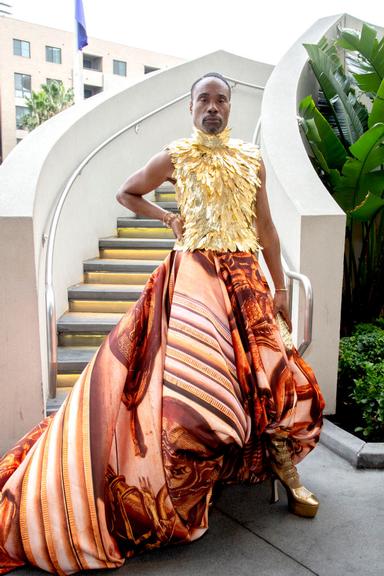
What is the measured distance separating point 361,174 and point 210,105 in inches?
93.1

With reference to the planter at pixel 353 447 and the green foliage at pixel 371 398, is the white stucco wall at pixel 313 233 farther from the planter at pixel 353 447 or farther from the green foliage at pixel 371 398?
the planter at pixel 353 447

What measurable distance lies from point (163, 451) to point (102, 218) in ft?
14.2

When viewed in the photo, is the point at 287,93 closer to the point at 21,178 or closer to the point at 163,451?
the point at 21,178

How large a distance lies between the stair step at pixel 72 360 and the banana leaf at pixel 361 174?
8.06ft

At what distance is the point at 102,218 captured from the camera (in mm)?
6238

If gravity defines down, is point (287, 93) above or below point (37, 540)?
above

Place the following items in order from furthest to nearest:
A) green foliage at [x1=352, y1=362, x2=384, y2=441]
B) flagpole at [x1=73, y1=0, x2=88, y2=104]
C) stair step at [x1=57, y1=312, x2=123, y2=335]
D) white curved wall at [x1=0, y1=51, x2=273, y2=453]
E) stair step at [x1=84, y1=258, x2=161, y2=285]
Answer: flagpole at [x1=73, y1=0, x2=88, y2=104] < stair step at [x1=84, y1=258, x2=161, y2=285] < stair step at [x1=57, y1=312, x2=123, y2=335] < green foliage at [x1=352, y1=362, x2=384, y2=441] < white curved wall at [x1=0, y1=51, x2=273, y2=453]

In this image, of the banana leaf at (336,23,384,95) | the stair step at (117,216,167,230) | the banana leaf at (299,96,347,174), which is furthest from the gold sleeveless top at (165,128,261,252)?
the stair step at (117,216,167,230)

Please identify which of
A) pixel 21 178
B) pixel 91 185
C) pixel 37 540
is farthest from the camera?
pixel 91 185

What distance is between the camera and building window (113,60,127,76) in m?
40.3

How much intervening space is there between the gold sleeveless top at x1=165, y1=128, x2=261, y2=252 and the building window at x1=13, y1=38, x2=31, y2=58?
39.3 metres

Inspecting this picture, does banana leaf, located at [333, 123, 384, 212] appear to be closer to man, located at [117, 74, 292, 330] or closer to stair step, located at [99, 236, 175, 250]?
man, located at [117, 74, 292, 330]

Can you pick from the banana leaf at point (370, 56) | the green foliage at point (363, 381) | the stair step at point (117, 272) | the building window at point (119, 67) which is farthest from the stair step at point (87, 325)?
the building window at point (119, 67)

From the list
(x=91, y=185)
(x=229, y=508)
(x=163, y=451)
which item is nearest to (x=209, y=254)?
(x=163, y=451)
